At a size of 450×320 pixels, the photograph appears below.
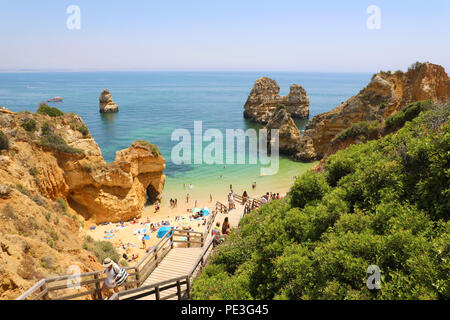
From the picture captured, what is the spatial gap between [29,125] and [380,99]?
115ft

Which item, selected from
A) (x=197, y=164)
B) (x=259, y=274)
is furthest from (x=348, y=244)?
(x=197, y=164)

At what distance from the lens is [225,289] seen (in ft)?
20.1

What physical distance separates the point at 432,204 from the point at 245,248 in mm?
4652

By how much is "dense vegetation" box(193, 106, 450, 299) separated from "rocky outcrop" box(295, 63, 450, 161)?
16185 millimetres

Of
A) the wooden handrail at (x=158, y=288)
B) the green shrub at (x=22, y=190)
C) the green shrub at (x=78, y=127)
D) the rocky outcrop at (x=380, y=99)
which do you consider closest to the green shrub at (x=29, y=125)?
the green shrub at (x=78, y=127)

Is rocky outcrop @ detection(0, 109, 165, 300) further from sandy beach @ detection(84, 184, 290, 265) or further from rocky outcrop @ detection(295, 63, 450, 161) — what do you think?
rocky outcrop @ detection(295, 63, 450, 161)

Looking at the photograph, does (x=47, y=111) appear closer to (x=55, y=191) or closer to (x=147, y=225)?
(x=55, y=191)

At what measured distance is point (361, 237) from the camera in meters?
5.05

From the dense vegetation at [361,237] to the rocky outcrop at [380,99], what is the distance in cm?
1619

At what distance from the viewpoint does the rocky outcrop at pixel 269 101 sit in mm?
73875

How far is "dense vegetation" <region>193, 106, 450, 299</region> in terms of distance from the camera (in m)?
4.29

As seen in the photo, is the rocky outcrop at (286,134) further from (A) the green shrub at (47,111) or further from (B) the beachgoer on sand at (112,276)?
(B) the beachgoer on sand at (112,276)

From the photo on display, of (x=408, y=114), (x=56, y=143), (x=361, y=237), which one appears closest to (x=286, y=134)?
(x=408, y=114)

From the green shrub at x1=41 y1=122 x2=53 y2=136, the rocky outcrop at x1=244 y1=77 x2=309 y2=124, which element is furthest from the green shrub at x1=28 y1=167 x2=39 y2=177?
the rocky outcrop at x1=244 y1=77 x2=309 y2=124
